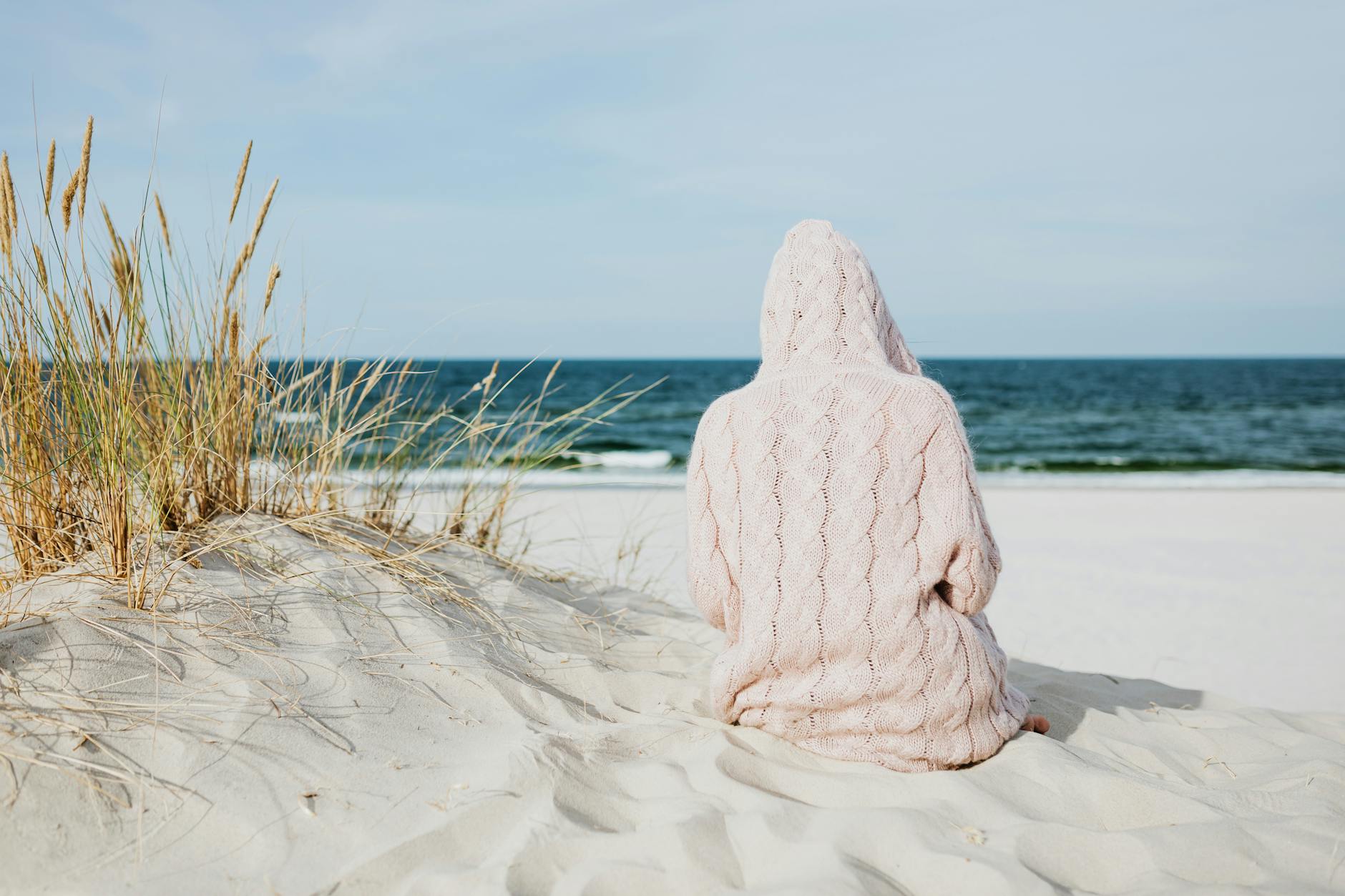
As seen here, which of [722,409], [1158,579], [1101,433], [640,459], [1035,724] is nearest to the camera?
[722,409]

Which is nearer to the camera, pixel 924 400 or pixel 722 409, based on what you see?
pixel 924 400

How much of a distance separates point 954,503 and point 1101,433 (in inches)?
649

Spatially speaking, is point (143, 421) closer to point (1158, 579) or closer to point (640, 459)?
point (1158, 579)

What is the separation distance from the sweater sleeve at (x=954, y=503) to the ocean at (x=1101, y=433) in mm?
629

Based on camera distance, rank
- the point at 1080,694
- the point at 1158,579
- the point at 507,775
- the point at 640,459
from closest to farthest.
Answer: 1. the point at 507,775
2. the point at 1080,694
3. the point at 1158,579
4. the point at 640,459

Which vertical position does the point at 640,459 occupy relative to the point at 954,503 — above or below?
below

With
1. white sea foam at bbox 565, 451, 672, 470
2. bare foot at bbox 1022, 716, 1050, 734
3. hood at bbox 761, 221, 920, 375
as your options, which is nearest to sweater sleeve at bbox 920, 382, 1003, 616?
hood at bbox 761, 221, 920, 375

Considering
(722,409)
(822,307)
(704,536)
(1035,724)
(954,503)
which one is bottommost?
(1035,724)

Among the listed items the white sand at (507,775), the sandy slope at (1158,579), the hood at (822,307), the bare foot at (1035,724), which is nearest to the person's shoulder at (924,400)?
the hood at (822,307)

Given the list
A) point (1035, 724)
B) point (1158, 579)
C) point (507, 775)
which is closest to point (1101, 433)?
point (1158, 579)

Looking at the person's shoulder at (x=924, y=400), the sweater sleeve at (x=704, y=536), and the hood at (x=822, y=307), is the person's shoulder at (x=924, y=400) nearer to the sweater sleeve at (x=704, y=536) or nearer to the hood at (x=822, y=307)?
the hood at (x=822, y=307)

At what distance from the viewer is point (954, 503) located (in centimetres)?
183

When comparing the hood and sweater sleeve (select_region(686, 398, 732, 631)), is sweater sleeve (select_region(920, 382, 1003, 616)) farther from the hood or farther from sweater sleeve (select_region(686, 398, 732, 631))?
sweater sleeve (select_region(686, 398, 732, 631))

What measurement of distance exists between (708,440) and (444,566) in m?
1.37
